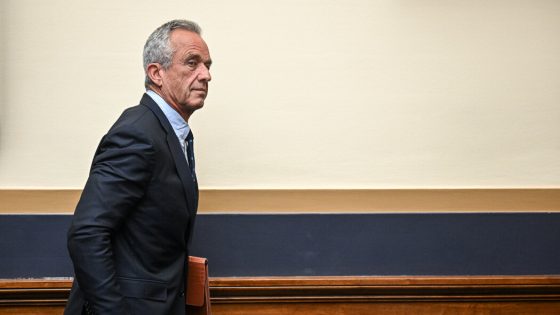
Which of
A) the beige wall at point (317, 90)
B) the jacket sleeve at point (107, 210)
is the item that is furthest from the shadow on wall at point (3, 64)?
the jacket sleeve at point (107, 210)

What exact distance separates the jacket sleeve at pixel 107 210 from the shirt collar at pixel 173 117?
187 mm

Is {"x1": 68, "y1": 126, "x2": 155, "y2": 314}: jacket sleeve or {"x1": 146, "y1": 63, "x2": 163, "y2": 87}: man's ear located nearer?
{"x1": 68, "y1": 126, "x2": 155, "y2": 314}: jacket sleeve

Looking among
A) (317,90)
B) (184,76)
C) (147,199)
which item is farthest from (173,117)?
(317,90)

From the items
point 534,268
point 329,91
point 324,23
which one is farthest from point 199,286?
point 534,268

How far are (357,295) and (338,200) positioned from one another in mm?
350

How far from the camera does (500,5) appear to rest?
271cm

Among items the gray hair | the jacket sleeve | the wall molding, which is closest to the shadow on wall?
the wall molding

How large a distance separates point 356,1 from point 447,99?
1.64ft

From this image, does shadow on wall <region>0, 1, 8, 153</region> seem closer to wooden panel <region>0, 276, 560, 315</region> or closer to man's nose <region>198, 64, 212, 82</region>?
wooden panel <region>0, 276, 560, 315</region>

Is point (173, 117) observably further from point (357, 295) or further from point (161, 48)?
point (357, 295)

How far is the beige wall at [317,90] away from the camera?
2.57 m

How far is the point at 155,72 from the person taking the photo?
207cm

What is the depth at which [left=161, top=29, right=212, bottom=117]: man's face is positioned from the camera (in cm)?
206

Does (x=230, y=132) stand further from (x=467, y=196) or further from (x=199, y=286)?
(x=467, y=196)
